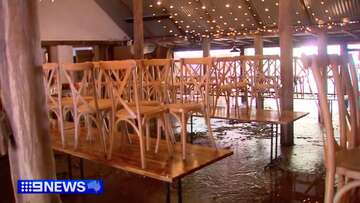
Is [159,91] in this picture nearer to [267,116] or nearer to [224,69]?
[224,69]

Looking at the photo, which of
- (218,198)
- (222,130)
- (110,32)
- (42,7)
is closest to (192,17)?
(110,32)

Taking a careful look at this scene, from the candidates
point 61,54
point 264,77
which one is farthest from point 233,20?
point 61,54

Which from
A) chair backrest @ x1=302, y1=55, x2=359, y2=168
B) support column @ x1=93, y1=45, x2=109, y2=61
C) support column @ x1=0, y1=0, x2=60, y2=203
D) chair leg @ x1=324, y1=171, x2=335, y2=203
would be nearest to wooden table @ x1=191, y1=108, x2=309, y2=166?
chair backrest @ x1=302, y1=55, x2=359, y2=168

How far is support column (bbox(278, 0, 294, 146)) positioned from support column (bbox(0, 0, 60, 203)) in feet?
12.2

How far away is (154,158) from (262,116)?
2.28m

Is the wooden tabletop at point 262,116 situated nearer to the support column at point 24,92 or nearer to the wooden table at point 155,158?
the wooden table at point 155,158

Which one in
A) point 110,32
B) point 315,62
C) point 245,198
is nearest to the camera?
point 315,62

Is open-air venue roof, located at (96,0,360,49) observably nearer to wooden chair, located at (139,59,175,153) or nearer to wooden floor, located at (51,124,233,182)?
wooden chair, located at (139,59,175,153)

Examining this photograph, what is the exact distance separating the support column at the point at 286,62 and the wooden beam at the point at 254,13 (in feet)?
18.0

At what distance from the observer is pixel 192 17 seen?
11961 millimetres

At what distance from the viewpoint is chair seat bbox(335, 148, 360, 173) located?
1.59 metres

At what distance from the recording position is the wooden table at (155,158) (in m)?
2.86

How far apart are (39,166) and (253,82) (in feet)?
13.7

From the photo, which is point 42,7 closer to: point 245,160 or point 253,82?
point 253,82
